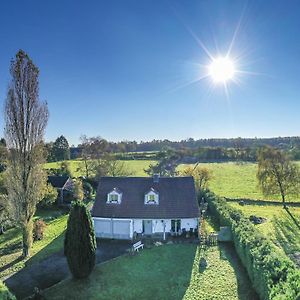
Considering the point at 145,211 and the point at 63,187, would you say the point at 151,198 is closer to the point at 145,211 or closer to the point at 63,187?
the point at 145,211

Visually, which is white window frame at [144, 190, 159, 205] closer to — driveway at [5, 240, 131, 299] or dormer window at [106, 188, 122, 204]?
dormer window at [106, 188, 122, 204]

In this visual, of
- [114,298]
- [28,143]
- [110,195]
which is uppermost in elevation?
[28,143]

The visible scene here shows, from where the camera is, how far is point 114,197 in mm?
32062

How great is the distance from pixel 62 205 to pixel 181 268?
2759 centimetres

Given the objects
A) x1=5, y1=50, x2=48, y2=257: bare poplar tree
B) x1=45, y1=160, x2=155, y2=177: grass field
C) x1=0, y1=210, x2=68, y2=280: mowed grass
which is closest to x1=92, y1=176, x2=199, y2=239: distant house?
x1=0, y1=210, x2=68, y2=280: mowed grass

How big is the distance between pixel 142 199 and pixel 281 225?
16.5m

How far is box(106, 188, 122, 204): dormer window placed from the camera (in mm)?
31906

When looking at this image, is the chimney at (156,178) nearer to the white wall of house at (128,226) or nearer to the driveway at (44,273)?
the white wall of house at (128,226)

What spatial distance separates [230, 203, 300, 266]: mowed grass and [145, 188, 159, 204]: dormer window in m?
11.9

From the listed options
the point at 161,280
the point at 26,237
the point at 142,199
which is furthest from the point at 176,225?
the point at 26,237

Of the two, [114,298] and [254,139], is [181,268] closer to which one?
[114,298]

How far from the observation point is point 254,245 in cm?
2098

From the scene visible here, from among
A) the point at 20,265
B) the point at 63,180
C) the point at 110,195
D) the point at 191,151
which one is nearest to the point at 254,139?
the point at 191,151

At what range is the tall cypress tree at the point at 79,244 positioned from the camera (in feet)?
67.4
